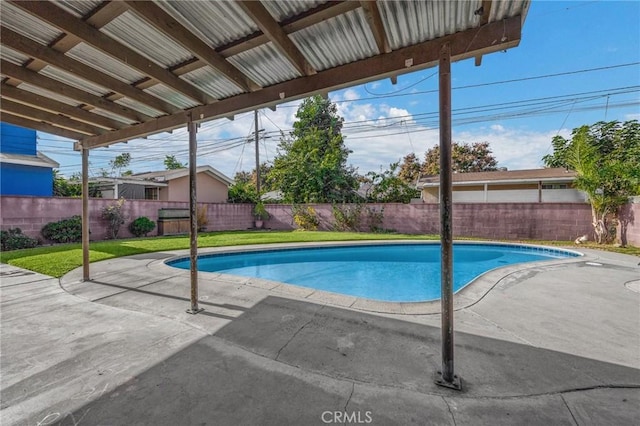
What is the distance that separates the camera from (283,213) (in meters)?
16.5

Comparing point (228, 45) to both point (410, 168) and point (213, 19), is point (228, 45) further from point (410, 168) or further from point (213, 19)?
point (410, 168)

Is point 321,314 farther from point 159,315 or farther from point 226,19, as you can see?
point 226,19

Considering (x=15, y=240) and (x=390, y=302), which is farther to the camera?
(x=15, y=240)

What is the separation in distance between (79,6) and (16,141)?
15.2 metres

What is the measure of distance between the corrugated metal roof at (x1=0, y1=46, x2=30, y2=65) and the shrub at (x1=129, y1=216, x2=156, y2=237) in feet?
35.6

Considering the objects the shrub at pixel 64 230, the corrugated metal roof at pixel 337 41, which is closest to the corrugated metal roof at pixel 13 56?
the corrugated metal roof at pixel 337 41

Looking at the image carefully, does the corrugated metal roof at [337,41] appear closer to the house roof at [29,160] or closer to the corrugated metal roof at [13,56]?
the corrugated metal roof at [13,56]

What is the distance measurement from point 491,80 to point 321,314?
15108 millimetres

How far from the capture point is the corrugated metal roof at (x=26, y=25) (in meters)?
1.94

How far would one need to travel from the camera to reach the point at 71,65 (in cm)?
254

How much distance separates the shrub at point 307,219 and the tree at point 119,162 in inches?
1031

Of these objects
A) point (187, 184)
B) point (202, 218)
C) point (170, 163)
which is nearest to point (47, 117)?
point (202, 218)

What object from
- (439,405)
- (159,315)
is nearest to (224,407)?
(439,405)

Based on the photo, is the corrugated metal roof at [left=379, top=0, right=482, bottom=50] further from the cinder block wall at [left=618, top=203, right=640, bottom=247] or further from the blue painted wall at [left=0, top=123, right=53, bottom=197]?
the blue painted wall at [left=0, top=123, right=53, bottom=197]
